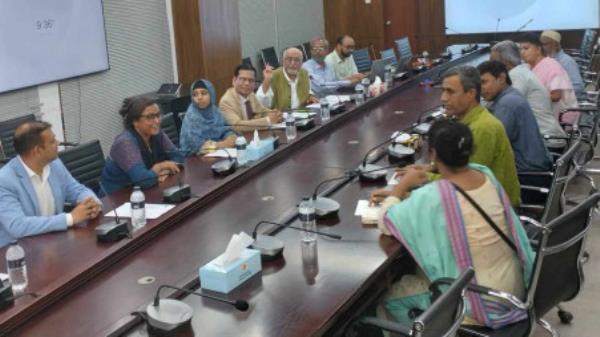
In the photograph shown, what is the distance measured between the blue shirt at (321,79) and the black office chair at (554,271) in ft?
13.3

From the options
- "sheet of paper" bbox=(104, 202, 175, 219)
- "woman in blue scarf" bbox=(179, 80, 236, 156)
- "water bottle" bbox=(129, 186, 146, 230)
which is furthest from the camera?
"woman in blue scarf" bbox=(179, 80, 236, 156)

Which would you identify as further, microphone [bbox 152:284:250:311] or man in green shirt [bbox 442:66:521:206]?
man in green shirt [bbox 442:66:521:206]

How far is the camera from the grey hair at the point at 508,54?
192 inches

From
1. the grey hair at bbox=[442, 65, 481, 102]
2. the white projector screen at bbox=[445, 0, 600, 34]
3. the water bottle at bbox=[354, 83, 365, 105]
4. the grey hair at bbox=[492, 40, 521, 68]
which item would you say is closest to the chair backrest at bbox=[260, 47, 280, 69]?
the water bottle at bbox=[354, 83, 365, 105]

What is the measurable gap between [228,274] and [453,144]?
0.91m

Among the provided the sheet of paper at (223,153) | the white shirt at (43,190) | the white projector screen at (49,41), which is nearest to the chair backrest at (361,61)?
the white projector screen at (49,41)

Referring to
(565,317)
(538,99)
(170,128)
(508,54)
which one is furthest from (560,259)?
(170,128)

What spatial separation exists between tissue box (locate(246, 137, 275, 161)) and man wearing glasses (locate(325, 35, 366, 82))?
3.41 meters

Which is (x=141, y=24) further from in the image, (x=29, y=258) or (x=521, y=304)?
→ (x=521, y=304)

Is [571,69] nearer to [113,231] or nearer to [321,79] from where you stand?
[321,79]

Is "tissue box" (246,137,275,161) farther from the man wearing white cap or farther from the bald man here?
the man wearing white cap

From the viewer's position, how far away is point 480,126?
3242 mm

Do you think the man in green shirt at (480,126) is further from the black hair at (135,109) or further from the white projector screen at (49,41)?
the white projector screen at (49,41)

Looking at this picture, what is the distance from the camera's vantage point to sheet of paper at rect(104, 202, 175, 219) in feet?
9.53
